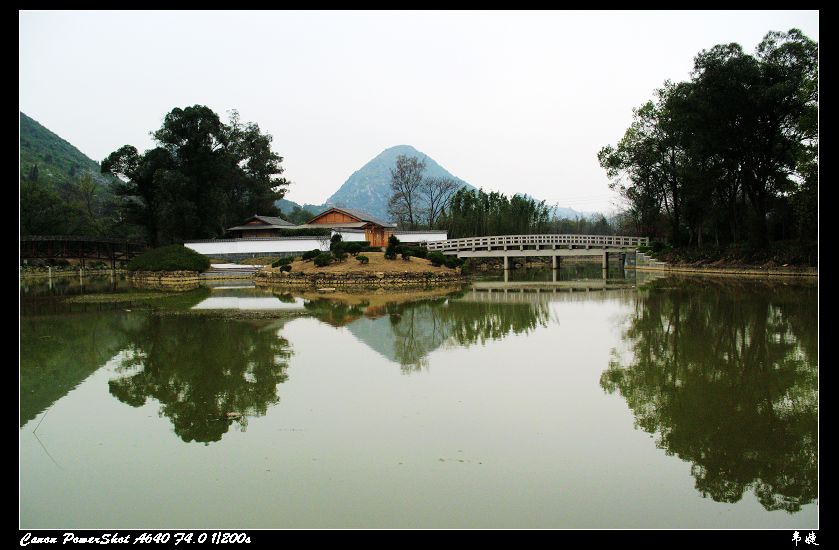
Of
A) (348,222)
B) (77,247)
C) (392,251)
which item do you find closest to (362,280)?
(392,251)

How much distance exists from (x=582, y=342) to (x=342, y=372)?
4.79 metres

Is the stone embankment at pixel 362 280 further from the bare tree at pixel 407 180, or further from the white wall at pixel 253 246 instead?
the bare tree at pixel 407 180

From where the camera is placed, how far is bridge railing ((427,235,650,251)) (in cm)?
3925

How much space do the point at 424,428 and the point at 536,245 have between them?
33.8 metres

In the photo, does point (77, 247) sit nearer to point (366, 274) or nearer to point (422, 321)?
point (366, 274)

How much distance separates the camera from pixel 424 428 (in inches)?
237

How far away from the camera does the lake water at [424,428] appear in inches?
170

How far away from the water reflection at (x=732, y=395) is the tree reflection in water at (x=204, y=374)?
4.44m

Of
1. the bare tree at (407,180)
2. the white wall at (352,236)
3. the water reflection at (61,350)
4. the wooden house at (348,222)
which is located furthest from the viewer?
the bare tree at (407,180)

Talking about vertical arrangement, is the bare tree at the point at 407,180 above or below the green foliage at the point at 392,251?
above

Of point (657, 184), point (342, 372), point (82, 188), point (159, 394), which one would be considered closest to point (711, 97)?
point (657, 184)

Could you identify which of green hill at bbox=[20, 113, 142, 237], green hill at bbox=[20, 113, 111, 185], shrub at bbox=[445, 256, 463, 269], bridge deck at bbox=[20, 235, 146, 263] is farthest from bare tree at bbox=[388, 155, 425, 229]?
green hill at bbox=[20, 113, 111, 185]

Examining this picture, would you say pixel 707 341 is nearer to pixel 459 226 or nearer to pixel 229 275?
pixel 229 275

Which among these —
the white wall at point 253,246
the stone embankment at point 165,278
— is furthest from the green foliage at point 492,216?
the stone embankment at point 165,278
